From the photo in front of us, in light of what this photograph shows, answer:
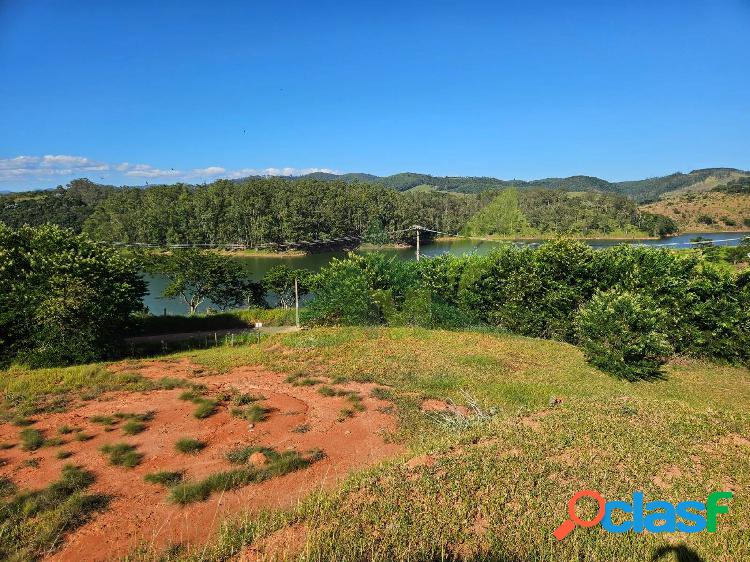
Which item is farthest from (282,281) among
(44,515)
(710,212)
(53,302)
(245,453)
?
(710,212)

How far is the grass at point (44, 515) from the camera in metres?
5.36

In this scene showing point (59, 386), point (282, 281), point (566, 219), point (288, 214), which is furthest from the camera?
→ point (566, 219)

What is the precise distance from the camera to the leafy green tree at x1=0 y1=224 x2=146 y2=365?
15664 millimetres

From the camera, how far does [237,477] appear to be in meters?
6.88

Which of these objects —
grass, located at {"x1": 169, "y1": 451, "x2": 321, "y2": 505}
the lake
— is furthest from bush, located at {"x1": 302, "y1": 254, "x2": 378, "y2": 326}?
grass, located at {"x1": 169, "y1": 451, "x2": 321, "y2": 505}

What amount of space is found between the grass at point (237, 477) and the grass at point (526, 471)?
0.11m

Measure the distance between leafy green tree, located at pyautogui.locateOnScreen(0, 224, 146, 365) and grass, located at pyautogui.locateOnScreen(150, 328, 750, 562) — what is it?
10.4m

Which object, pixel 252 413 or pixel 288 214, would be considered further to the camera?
pixel 288 214

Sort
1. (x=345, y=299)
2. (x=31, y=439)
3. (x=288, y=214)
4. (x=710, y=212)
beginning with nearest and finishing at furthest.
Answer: (x=31, y=439) < (x=345, y=299) < (x=288, y=214) < (x=710, y=212)

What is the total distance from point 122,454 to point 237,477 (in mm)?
2628

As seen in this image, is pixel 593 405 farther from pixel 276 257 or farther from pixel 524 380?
pixel 276 257

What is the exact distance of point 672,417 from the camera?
8484mm

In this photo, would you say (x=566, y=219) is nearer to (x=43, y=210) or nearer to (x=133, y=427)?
(x=133, y=427)

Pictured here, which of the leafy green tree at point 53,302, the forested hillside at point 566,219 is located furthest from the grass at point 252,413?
the forested hillside at point 566,219
